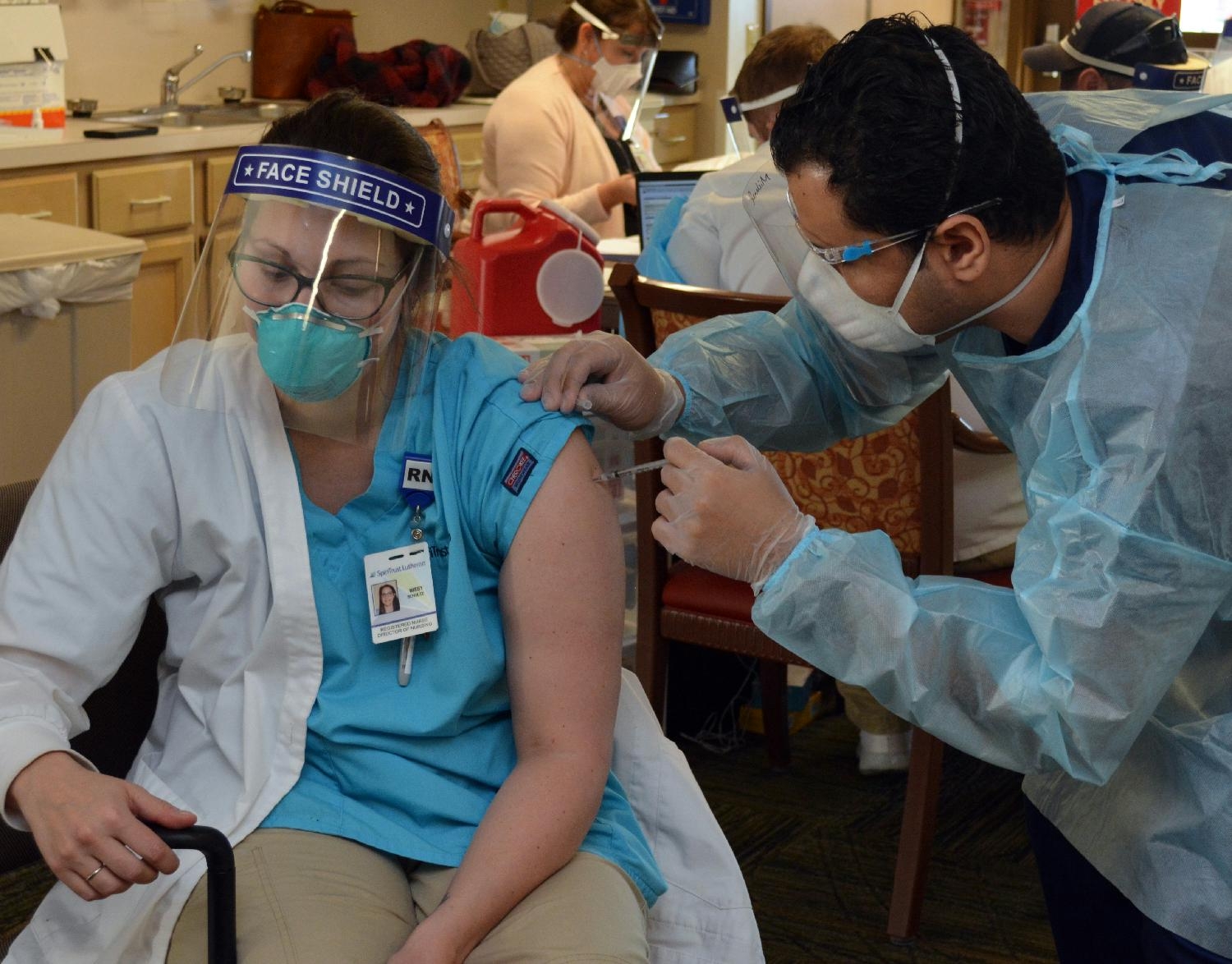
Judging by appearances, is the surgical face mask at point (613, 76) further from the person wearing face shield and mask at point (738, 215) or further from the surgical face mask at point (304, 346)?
the surgical face mask at point (304, 346)

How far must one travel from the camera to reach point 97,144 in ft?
12.4

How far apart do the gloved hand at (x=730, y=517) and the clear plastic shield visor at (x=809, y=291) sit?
0.24m

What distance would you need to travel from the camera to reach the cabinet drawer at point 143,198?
385 cm

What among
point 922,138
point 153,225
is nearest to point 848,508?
point 922,138

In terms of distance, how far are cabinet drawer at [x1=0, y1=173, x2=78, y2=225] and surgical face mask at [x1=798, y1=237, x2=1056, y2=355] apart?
112 inches

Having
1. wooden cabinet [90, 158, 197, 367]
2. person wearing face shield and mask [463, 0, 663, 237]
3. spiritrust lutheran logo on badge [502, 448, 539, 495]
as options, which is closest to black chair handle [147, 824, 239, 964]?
spiritrust lutheran logo on badge [502, 448, 539, 495]

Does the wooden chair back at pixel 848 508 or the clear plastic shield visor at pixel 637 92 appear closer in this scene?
the wooden chair back at pixel 848 508

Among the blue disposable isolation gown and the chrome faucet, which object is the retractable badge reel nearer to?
the blue disposable isolation gown

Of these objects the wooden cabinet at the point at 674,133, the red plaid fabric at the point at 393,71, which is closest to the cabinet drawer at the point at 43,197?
the red plaid fabric at the point at 393,71

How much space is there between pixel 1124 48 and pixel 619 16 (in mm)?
1309

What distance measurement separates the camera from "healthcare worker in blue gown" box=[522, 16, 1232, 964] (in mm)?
1064

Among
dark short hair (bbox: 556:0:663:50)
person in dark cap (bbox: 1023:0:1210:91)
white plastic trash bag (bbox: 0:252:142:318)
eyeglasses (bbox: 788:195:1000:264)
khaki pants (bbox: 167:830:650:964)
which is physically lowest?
khaki pants (bbox: 167:830:650:964)

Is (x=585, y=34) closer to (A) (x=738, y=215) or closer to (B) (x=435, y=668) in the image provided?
(A) (x=738, y=215)

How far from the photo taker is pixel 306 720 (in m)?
1.26
